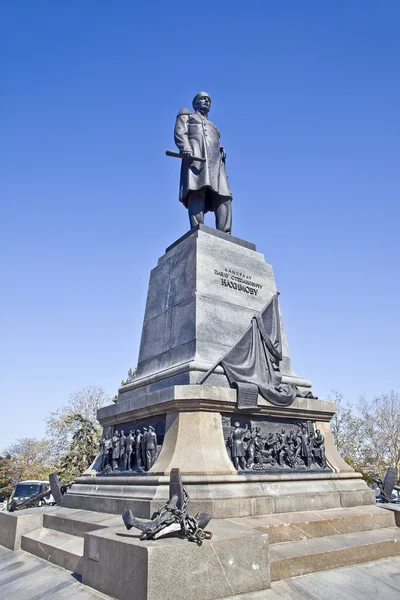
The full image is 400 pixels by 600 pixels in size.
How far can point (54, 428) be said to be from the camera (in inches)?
1617

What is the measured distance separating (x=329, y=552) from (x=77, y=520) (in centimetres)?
380

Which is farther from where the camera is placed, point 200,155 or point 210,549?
point 200,155

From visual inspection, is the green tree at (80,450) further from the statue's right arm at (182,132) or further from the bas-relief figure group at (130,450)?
the statue's right arm at (182,132)

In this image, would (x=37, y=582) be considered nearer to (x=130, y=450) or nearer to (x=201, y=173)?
(x=130, y=450)

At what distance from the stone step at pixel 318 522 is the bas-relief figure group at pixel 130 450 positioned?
2025 millimetres

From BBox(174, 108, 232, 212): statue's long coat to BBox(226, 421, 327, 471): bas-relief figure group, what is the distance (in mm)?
6031

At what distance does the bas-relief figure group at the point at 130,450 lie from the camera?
7797 mm

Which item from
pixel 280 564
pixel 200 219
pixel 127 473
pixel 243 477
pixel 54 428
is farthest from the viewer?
pixel 54 428

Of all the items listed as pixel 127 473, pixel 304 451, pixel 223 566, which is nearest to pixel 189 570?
pixel 223 566

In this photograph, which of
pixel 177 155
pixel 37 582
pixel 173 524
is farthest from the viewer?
pixel 177 155

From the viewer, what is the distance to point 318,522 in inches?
267

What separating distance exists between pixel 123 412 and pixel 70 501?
2.02 meters

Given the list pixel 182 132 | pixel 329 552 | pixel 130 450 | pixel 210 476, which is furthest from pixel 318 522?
pixel 182 132

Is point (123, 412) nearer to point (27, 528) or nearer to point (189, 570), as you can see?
point (27, 528)
